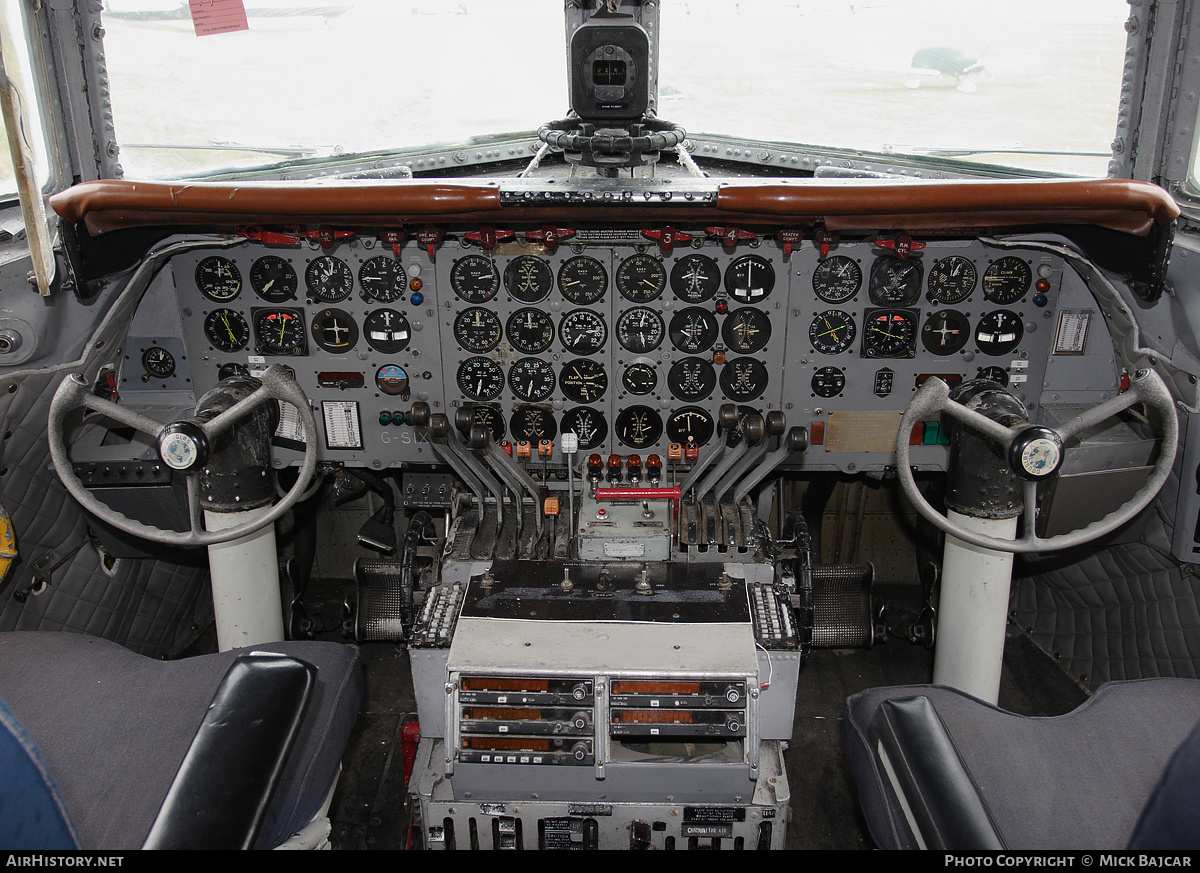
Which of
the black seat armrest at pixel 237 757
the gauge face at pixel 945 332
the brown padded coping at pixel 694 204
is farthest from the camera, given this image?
the gauge face at pixel 945 332

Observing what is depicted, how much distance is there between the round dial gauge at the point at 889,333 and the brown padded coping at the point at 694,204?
604mm

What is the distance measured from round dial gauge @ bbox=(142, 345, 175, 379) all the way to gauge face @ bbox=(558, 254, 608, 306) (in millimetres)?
1644

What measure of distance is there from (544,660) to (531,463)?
1344 millimetres

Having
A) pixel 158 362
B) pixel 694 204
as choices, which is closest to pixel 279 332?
pixel 158 362

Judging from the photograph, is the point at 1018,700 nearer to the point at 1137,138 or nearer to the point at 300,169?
the point at 1137,138

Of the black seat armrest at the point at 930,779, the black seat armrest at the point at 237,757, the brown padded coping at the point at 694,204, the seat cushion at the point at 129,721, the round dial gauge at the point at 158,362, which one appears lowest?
the seat cushion at the point at 129,721

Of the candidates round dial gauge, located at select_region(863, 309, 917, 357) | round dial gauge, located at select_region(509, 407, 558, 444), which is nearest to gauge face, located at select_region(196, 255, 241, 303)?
round dial gauge, located at select_region(509, 407, 558, 444)

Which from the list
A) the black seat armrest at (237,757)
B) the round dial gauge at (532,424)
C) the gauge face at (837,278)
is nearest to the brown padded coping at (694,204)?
the gauge face at (837,278)

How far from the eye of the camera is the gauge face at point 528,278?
10.5 ft

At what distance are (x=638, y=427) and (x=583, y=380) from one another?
312mm

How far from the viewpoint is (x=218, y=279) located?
322cm

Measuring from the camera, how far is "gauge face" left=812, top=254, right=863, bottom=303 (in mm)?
3146

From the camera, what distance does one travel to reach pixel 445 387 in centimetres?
339

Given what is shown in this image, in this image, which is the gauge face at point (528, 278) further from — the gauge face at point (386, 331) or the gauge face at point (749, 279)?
the gauge face at point (749, 279)
